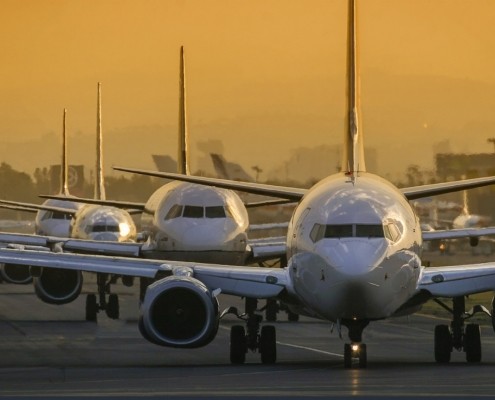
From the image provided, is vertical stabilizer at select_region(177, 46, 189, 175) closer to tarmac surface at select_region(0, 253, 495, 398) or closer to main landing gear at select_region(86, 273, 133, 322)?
main landing gear at select_region(86, 273, 133, 322)

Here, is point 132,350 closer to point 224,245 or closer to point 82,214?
point 224,245

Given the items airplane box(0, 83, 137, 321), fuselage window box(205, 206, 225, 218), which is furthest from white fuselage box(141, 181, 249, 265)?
airplane box(0, 83, 137, 321)

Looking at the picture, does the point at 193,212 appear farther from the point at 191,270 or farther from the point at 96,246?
the point at 191,270

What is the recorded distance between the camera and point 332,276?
30984 millimetres

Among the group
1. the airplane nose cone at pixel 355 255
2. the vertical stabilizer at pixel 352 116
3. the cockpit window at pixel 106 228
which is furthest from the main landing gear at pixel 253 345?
the cockpit window at pixel 106 228

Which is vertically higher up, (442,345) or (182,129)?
(182,129)

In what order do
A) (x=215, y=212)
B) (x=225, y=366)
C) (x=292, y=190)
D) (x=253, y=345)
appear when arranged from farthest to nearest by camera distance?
(x=215, y=212), (x=292, y=190), (x=253, y=345), (x=225, y=366)

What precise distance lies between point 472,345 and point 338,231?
4017mm

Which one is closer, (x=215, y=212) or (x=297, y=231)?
(x=297, y=231)

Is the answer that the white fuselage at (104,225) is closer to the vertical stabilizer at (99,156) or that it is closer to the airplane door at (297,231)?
the vertical stabilizer at (99,156)

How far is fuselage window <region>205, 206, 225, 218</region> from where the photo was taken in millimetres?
52094

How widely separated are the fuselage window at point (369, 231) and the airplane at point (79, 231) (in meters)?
21.7

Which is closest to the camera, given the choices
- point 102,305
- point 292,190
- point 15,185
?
point 292,190

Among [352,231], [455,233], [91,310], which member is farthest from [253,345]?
[91,310]
